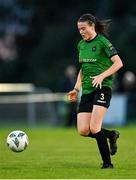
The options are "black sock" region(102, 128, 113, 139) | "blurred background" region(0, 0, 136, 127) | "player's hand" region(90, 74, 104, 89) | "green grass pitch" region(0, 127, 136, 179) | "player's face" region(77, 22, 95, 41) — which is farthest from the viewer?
"blurred background" region(0, 0, 136, 127)

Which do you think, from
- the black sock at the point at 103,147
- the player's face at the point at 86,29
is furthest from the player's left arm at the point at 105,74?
the black sock at the point at 103,147

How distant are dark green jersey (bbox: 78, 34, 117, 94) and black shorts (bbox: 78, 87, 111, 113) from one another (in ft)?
0.25

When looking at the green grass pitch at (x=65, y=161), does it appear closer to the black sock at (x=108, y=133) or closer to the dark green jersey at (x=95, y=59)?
the black sock at (x=108, y=133)

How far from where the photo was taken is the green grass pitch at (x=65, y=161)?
12977mm

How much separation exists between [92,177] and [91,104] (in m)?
1.77

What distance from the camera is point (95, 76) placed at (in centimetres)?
1384

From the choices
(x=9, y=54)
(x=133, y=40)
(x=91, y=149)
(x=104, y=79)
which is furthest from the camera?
(x=9, y=54)

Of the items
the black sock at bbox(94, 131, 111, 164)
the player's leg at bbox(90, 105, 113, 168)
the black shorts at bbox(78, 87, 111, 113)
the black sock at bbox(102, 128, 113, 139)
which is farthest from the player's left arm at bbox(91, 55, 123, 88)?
the black sock at bbox(102, 128, 113, 139)

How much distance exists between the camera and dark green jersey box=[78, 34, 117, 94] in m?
13.9

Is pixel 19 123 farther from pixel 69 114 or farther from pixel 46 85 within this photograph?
pixel 46 85

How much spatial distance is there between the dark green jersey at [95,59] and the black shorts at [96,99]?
0.25ft

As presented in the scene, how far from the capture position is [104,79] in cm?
1384

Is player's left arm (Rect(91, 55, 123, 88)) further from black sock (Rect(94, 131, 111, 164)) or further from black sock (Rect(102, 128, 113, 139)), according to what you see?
black sock (Rect(102, 128, 113, 139))

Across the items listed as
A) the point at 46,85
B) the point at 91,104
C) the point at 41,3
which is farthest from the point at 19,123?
the point at 91,104
